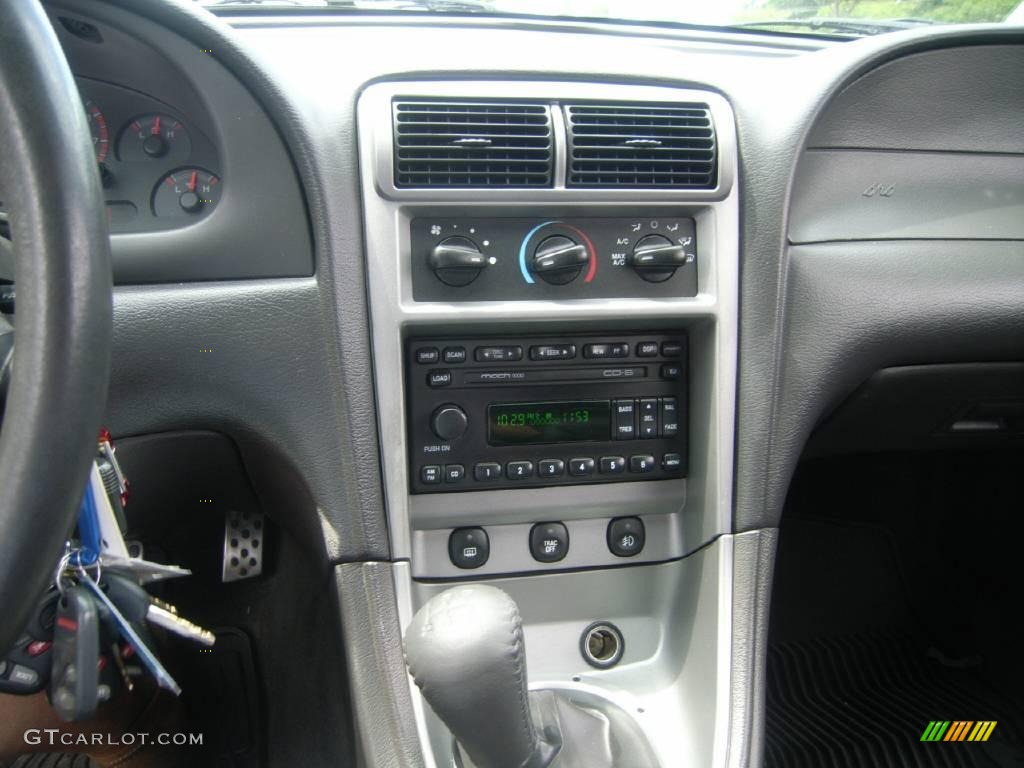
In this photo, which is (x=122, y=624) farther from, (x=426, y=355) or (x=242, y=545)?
(x=242, y=545)

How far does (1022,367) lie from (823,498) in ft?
2.02

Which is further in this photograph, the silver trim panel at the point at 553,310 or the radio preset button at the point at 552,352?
the radio preset button at the point at 552,352

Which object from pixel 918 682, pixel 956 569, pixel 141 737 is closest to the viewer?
pixel 141 737

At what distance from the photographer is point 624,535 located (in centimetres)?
133

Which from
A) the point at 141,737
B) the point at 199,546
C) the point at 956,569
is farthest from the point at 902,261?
the point at 141,737

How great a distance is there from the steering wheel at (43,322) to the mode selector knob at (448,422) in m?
0.62

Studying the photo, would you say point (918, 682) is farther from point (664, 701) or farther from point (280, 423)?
point (280, 423)

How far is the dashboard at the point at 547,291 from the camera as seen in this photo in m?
1.11

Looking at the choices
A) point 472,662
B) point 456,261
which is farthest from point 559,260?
point 472,662

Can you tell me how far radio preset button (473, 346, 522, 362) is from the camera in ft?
3.99

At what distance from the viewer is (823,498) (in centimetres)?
201

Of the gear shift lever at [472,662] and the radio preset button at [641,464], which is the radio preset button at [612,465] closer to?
the radio preset button at [641,464]

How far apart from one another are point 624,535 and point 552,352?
31 centimetres
